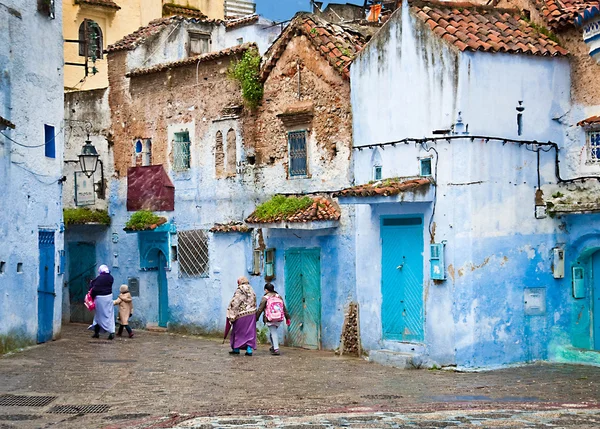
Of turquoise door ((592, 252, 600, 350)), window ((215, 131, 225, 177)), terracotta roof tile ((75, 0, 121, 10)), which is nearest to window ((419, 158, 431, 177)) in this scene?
turquoise door ((592, 252, 600, 350))

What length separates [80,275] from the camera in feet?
96.2

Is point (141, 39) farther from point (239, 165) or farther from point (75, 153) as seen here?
point (239, 165)

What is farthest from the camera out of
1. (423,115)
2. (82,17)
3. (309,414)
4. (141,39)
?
(82,17)

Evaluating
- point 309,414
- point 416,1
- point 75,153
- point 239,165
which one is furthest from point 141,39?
point 309,414

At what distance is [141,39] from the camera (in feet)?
92.9

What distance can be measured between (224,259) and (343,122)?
5343 millimetres

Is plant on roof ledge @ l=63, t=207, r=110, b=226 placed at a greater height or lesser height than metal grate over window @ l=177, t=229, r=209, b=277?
greater

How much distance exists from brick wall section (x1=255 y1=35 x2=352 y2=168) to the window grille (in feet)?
15.7

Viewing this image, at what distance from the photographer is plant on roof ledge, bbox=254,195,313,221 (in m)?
22.1

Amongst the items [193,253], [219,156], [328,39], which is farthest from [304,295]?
[328,39]

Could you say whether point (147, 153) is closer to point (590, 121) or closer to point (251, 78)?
point (251, 78)

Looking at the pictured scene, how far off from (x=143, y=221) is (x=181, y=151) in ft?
6.81

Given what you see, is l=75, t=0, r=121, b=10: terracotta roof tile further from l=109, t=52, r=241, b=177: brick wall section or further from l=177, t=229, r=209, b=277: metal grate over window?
l=177, t=229, r=209, b=277: metal grate over window

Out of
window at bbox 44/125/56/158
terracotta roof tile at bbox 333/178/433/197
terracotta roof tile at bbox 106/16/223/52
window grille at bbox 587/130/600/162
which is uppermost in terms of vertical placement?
terracotta roof tile at bbox 106/16/223/52
